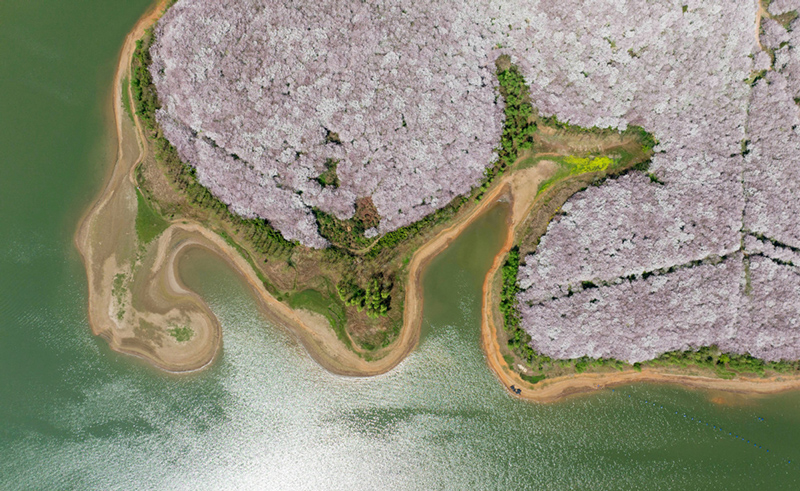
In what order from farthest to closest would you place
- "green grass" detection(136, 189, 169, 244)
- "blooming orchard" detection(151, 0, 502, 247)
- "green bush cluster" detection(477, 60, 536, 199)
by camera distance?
1. "green grass" detection(136, 189, 169, 244)
2. "green bush cluster" detection(477, 60, 536, 199)
3. "blooming orchard" detection(151, 0, 502, 247)

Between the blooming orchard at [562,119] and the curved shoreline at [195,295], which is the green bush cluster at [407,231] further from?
the curved shoreline at [195,295]

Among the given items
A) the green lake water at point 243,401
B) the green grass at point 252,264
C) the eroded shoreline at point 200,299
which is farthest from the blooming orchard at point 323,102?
the green lake water at point 243,401

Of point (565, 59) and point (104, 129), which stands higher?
point (565, 59)

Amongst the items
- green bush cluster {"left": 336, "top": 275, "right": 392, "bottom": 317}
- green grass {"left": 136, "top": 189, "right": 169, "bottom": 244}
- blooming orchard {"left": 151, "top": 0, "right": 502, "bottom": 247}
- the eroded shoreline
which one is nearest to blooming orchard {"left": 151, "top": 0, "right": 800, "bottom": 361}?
blooming orchard {"left": 151, "top": 0, "right": 502, "bottom": 247}

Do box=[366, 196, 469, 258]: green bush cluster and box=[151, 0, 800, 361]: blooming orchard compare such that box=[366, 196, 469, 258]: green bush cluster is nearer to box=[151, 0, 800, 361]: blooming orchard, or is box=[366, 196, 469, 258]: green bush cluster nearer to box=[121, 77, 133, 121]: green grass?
box=[151, 0, 800, 361]: blooming orchard

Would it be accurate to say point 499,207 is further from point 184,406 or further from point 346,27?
point 184,406

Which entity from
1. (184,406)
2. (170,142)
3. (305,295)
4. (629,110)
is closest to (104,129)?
(170,142)

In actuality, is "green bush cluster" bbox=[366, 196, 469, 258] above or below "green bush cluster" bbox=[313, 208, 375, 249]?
above
